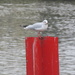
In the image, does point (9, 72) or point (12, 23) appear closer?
point (9, 72)

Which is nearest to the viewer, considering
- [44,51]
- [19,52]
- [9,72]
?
[44,51]

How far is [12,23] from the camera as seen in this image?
19969mm

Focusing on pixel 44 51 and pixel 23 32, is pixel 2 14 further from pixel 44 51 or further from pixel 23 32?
pixel 44 51

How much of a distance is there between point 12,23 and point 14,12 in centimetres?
613

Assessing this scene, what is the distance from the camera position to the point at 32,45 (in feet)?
12.0

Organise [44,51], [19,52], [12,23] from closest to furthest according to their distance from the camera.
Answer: [44,51], [19,52], [12,23]

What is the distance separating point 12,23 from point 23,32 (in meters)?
3.66

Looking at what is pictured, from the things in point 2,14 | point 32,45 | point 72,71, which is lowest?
point 72,71

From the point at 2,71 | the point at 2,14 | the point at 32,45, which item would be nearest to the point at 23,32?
the point at 2,71

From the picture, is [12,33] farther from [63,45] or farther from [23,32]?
[63,45]

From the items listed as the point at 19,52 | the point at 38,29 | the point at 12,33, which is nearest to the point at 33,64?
the point at 38,29

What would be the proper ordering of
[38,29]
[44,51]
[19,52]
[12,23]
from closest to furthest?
[44,51] < [38,29] < [19,52] < [12,23]

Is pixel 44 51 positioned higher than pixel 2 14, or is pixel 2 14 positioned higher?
pixel 2 14

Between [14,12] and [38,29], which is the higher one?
[14,12]
